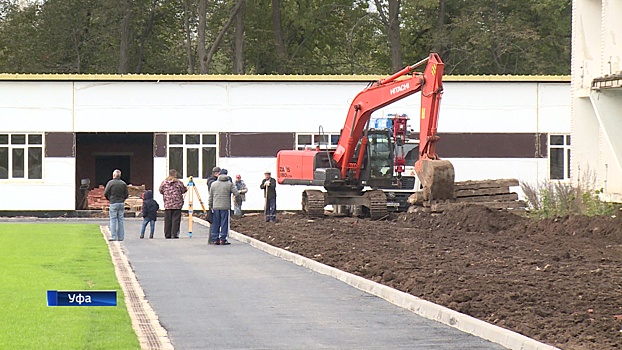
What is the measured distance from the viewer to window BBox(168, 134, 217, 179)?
45.6 metres

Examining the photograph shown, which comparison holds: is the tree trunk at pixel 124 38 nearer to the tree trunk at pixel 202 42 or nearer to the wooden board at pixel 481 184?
the tree trunk at pixel 202 42

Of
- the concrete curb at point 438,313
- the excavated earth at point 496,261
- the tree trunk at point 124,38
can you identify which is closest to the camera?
the concrete curb at point 438,313

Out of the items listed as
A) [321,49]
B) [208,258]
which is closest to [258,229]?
[208,258]

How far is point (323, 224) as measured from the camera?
109ft

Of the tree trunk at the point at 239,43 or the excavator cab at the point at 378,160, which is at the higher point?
the tree trunk at the point at 239,43

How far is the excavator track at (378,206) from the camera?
121 ft

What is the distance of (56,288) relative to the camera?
16484 millimetres

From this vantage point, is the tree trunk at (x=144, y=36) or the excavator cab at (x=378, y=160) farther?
the tree trunk at (x=144, y=36)

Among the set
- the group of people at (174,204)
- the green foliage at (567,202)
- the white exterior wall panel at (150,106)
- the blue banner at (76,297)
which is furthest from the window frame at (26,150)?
the blue banner at (76,297)

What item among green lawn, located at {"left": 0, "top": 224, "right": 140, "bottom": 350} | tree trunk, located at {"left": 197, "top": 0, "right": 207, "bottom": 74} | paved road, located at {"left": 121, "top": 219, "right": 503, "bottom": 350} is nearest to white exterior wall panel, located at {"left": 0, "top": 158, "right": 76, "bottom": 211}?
green lawn, located at {"left": 0, "top": 224, "right": 140, "bottom": 350}

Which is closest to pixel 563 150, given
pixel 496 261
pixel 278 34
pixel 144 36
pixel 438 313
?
pixel 278 34

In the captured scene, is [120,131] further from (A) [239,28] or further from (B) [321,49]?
(B) [321,49]

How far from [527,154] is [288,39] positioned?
88.9 feet

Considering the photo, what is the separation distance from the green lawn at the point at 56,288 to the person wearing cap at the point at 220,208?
2.52 m
